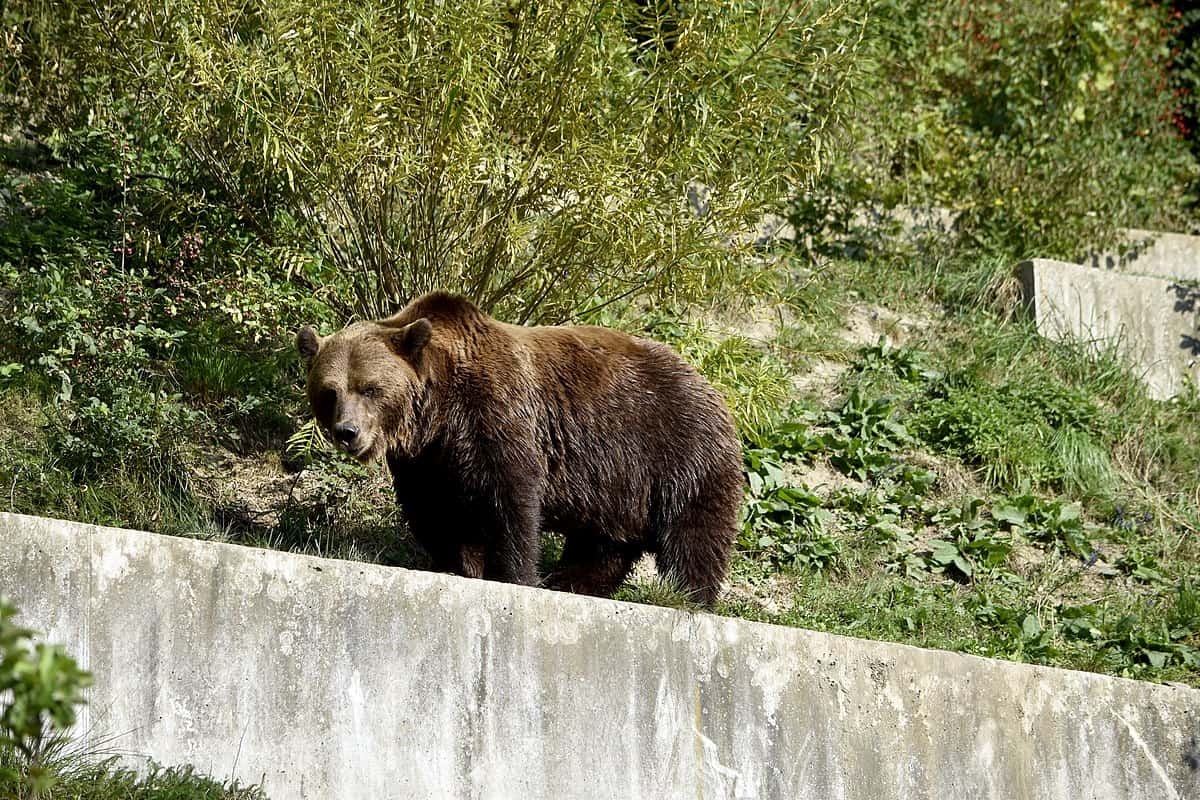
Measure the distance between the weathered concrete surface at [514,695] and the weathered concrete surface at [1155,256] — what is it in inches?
262

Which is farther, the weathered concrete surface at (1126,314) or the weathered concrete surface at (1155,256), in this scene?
the weathered concrete surface at (1155,256)

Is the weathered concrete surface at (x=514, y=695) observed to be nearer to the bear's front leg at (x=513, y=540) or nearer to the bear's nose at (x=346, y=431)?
the bear's front leg at (x=513, y=540)

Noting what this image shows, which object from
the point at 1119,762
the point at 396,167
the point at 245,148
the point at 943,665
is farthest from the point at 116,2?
the point at 1119,762

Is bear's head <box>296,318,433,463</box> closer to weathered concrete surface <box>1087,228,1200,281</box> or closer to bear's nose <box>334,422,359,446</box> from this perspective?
bear's nose <box>334,422,359,446</box>

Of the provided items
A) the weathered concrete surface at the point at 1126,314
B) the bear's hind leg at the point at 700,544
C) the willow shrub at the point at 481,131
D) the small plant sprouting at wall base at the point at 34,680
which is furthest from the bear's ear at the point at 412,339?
the weathered concrete surface at the point at 1126,314

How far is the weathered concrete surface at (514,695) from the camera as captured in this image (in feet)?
16.8

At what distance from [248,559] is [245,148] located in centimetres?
292

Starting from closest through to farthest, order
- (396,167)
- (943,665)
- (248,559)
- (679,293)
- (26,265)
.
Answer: (248,559), (943,665), (396,167), (679,293), (26,265)

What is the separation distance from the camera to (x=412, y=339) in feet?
21.1

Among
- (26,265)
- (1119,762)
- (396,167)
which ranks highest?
(396,167)

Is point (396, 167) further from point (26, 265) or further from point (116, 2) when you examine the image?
point (26, 265)

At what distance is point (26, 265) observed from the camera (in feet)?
27.9

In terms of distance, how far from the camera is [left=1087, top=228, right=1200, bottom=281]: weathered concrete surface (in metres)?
12.6

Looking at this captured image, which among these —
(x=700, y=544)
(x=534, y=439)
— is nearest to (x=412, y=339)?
(x=534, y=439)
